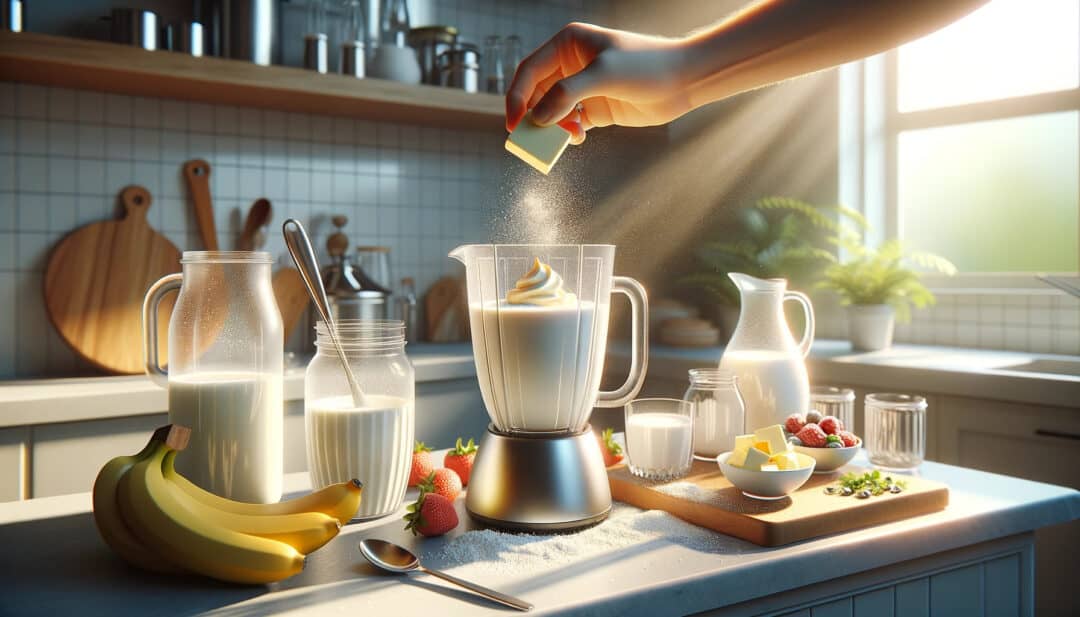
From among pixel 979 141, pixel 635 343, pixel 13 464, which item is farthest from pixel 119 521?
pixel 979 141

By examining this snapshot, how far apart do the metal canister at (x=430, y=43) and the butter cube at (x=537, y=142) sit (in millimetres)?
1941

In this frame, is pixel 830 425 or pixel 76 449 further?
pixel 76 449

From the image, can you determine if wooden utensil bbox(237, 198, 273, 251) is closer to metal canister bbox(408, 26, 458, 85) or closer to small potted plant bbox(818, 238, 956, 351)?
metal canister bbox(408, 26, 458, 85)

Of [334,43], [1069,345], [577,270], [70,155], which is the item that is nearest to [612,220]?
[334,43]

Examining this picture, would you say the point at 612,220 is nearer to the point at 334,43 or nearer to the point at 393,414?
the point at 334,43

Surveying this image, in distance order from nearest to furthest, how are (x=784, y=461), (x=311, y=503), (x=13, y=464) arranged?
(x=311, y=503) < (x=784, y=461) < (x=13, y=464)

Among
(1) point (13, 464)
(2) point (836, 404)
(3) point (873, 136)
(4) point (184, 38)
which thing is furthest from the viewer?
(3) point (873, 136)

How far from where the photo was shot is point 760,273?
285 cm

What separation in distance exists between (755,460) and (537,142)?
0.43 meters

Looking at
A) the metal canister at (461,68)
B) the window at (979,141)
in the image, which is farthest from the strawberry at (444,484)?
the window at (979,141)

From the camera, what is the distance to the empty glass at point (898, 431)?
46.2 inches

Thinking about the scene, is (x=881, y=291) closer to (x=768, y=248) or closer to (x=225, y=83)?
(x=768, y=248)

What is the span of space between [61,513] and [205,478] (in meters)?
0.25

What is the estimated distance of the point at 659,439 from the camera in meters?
1.05
